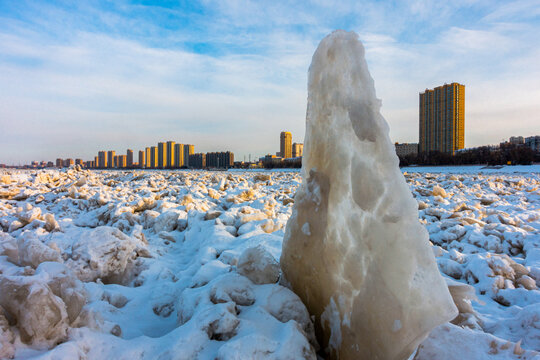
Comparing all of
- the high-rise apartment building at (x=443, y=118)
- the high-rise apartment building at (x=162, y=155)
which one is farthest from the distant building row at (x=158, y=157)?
the high-rise apartment building at (x=443, y=118)

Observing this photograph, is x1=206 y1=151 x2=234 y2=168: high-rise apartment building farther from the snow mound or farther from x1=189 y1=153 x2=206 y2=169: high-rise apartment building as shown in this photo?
the snow mound

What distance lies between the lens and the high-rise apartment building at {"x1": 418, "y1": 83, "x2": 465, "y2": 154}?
54.9 meters

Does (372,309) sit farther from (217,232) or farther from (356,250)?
(217,232)

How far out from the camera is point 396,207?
1.53 m

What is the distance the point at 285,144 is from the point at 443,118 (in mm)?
53128

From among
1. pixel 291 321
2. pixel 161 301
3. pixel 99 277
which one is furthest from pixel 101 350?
pixel 99 277

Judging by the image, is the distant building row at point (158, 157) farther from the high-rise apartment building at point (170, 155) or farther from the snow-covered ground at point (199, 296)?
the snow-covered ground at point (199, 296)

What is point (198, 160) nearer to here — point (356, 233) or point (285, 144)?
point (285, 144)

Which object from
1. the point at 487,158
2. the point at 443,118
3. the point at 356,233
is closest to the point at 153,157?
the point at 443,118

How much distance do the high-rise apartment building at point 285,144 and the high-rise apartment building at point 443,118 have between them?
155 ft

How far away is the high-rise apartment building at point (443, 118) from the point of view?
5488cm

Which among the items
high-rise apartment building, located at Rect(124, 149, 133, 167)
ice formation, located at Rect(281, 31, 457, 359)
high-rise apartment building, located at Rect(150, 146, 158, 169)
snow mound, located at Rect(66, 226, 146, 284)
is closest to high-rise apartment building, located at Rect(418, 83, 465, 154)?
ice formation, located at Rect(281, 31, 457, 359)

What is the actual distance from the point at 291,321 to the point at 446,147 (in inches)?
2589

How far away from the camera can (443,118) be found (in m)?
56.7
